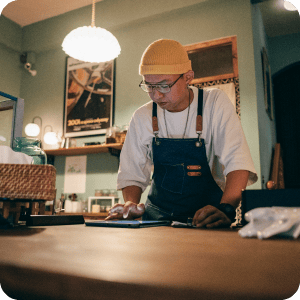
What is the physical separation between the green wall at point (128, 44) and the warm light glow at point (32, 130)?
0.24 meters

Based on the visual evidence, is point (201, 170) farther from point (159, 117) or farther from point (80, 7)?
point (80, 7)

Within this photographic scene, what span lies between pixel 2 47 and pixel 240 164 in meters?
4.61

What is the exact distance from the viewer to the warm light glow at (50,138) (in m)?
4.18

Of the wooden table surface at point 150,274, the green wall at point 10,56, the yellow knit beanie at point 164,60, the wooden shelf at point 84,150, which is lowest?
the wooden table surface at point 150,274

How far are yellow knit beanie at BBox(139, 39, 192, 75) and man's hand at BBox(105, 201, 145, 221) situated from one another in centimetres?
65

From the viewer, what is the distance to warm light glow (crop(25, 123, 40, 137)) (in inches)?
170

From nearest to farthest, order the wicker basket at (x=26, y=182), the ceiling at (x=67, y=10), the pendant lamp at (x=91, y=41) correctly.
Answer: the wicker basket at (x=26, y=182) → the pendant lamp at (x=91, y=41) → the ceiling at (x=67, y=10)

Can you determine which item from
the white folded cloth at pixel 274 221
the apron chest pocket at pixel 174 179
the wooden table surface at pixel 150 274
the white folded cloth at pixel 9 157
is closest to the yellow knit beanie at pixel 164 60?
the apron chest pocket at pixel 174 179

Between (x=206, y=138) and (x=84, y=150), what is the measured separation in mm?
2653

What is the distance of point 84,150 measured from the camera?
3.95 meters

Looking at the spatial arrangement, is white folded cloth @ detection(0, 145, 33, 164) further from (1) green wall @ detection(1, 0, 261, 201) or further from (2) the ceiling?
(2) the ceiling

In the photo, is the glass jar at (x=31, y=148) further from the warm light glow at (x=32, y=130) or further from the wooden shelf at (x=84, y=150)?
the warm light glow at (x=32, y=130)

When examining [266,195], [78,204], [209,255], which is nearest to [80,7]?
[78,204]

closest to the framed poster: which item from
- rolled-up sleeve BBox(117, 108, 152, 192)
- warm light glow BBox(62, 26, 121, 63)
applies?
warm light glow BBox(62, 26, 121, 63)
